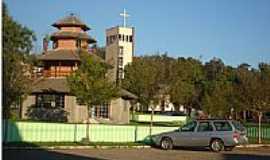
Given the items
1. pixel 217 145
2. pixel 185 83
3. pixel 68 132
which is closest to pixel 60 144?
pixel 68 132

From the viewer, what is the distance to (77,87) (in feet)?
97.8

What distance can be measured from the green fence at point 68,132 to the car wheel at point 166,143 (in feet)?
9.66

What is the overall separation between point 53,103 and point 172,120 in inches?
1036

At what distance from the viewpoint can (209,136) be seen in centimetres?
2792

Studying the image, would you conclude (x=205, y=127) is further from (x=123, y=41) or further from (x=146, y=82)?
(x=123, y=41)

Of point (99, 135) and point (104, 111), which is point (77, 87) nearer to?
point (99, 135)

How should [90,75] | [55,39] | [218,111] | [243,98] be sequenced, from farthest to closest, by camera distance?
[55,39] → [218,111] → [243,98] → [90,75]

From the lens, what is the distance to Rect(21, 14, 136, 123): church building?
44875mm

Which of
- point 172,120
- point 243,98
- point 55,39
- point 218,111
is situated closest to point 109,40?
point 172,120

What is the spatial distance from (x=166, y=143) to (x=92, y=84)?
5.12 m

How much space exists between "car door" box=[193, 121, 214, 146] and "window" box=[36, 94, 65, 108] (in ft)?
62.8

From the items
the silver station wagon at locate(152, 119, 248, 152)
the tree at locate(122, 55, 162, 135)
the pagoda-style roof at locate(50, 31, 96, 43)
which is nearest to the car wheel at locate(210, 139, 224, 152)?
the silver station wagon at locate(152, 119, 248, 152)

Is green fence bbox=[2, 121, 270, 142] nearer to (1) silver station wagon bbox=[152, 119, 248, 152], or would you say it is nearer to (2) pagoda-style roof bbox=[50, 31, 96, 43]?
(1) silver station wagon bbox=[152, 119, 248, 152]

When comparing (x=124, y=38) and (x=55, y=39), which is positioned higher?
(x=124, y=38)
